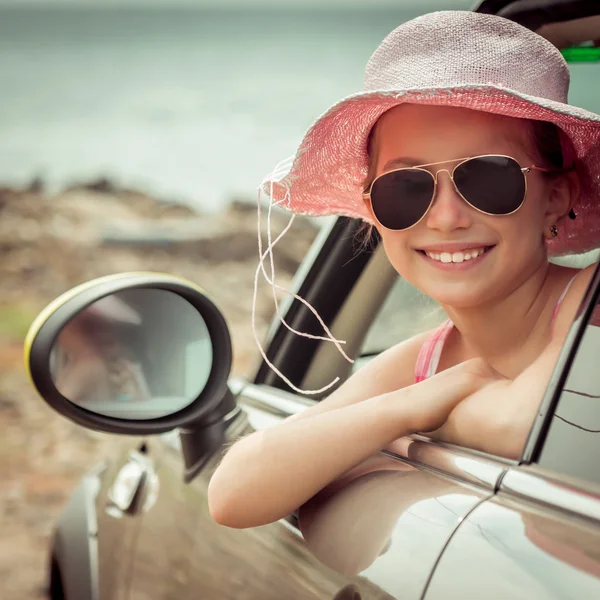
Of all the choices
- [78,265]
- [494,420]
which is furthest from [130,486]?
[78,265]

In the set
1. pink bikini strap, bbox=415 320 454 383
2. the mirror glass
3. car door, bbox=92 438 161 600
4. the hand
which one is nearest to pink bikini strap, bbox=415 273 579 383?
pink bikini strap, bbox=415 320 454 383

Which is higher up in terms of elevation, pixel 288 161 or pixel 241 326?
pixel 288 161

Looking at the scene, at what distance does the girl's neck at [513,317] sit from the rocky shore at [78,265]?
6.67 metres

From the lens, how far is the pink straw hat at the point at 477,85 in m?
1.65

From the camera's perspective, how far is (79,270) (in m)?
15.1

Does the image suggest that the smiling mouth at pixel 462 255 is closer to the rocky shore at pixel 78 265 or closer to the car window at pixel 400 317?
the car window at pixel 400 317

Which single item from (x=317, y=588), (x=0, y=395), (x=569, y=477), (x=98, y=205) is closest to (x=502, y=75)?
(x=569, y=477)

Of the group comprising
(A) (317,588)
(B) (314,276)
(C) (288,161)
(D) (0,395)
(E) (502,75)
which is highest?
(E) (502,75)

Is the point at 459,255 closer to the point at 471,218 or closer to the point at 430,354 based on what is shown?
the point at 471,218

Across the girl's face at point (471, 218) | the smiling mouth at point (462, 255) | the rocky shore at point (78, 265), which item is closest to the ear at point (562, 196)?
the girl's face at point (471, 218)

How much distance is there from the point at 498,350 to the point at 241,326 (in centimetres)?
1055

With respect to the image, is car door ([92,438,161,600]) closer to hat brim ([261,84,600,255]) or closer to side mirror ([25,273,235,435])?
side mirror ([25,273,235,435])

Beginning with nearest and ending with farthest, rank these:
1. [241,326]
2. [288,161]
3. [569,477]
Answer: [569,477] < [288,161] < [241,326]

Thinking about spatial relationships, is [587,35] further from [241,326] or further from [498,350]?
[241,326]
